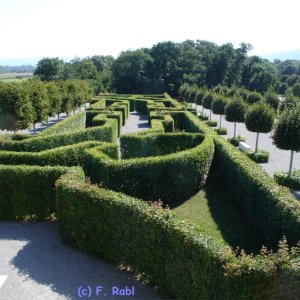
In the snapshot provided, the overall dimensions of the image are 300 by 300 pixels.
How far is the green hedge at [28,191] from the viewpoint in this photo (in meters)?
11.7

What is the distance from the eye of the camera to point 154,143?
61.5ft

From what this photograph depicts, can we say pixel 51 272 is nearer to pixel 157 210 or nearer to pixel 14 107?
pixel 157 210

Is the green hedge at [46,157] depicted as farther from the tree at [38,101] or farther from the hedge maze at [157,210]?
the tree at [38,101]

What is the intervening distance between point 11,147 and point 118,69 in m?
58.9

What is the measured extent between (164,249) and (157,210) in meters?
0.90

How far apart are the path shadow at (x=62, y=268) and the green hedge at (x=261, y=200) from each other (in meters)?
3.75

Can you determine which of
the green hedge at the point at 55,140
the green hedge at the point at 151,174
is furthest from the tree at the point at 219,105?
the green hedge at the point at 151,174

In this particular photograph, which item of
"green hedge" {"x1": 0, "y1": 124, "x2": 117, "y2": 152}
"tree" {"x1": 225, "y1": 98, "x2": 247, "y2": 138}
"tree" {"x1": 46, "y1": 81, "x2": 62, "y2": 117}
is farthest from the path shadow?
"tree" {"x1": 46, "y1": 81, "x2": 62, "y2": 117}

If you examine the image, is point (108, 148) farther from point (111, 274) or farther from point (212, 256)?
point (212, 256)

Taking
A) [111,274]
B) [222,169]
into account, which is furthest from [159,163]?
[111,274]

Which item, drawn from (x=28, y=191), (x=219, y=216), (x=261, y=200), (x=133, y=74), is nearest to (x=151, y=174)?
(x=219, y=216)

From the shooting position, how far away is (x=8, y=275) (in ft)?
28.3

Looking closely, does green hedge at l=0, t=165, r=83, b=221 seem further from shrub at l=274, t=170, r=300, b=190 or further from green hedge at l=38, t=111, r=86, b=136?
shrub at l=274, t=170, r=300, b=190

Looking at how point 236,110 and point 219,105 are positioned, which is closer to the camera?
point 236,110
